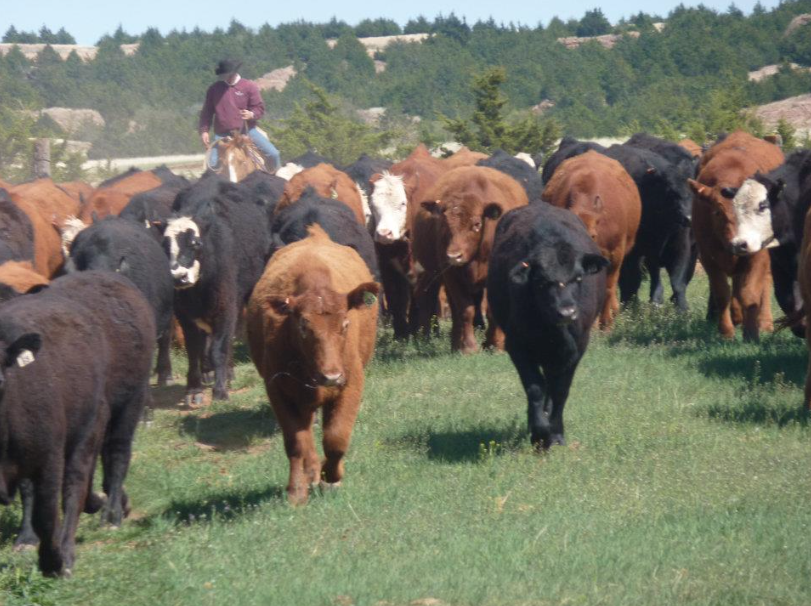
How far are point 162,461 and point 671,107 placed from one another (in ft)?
137

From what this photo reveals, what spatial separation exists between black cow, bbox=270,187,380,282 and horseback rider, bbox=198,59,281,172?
25.4 feet

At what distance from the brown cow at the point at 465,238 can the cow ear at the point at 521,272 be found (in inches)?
160

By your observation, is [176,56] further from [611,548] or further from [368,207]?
[611,548]

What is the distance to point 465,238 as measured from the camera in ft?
48.7

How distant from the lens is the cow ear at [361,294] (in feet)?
30.3

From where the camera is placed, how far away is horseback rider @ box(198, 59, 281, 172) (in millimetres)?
Answer: 21094

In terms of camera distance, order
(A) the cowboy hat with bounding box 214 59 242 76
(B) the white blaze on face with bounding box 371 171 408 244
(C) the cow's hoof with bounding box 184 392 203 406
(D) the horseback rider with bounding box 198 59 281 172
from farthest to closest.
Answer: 1. (D) the horseback rider with bounding box 198 59 281 172
2. (A) the cowboy hat with bounding box 214 59 242 76
3. (B) the white blaze on face with bounding box 371 171 408 244
4. (C) the cow's hoof with bounding box 184 392 203 406

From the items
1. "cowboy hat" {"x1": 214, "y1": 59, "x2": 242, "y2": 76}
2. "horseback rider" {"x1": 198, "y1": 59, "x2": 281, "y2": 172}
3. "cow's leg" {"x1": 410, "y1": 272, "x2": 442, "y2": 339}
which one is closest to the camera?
"cow's leg" {"x1": 410, "y1": 272, "x2": 442, "y2": 339}

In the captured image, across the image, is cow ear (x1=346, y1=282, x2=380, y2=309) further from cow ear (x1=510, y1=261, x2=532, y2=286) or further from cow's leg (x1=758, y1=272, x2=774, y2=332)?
cow's leg (x1=758, y1=272, x2=774, y2=332)

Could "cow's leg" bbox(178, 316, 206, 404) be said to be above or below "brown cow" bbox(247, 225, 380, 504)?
below

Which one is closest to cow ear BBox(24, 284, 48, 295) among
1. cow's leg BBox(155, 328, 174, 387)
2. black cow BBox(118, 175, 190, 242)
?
black cow BBox(118, 175, 190, 242)

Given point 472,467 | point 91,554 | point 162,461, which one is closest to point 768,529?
point 472,467

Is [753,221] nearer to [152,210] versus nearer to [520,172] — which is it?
[520,172]

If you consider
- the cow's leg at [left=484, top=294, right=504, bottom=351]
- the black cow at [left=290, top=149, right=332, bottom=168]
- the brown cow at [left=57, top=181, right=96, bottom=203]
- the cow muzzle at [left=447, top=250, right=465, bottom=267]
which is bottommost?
the cow's leg at [left=484, top=294, right=504, bottom=351]
